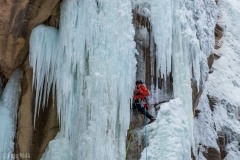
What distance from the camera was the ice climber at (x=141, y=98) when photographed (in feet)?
27.3

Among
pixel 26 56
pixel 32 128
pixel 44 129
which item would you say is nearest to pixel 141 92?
pixel 44 129

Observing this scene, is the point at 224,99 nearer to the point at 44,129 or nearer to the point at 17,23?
the point at 44,129

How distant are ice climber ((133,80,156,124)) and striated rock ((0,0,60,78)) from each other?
214cm

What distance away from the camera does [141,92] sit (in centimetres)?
831

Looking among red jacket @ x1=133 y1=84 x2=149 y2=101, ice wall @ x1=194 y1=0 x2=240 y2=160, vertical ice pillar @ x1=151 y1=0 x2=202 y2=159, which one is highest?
vertical ice pillar @ x1=151 y1=0 x2=202 y2=159

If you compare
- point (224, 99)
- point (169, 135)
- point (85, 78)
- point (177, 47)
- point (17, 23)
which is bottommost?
point (224, 99)

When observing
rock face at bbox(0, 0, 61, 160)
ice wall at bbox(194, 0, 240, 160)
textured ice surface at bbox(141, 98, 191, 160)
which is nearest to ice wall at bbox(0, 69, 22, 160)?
rock face at bbox(0, 0, 61, 160)

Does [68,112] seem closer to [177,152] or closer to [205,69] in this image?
[177,152]

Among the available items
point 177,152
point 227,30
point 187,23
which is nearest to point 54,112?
point 177,152

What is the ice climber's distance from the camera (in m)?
8.33

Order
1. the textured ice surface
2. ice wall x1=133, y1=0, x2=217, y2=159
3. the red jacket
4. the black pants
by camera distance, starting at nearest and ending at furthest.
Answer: the textured ice surface
the red jacket
the black pants
ice wall x1=133, y1=0, x2=217, y2=159

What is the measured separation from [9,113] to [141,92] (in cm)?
255

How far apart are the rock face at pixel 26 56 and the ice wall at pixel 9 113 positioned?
13 cm

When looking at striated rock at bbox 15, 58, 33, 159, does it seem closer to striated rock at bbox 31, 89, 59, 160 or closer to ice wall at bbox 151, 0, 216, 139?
striated rock at bbox 31, 89, 59, 160
